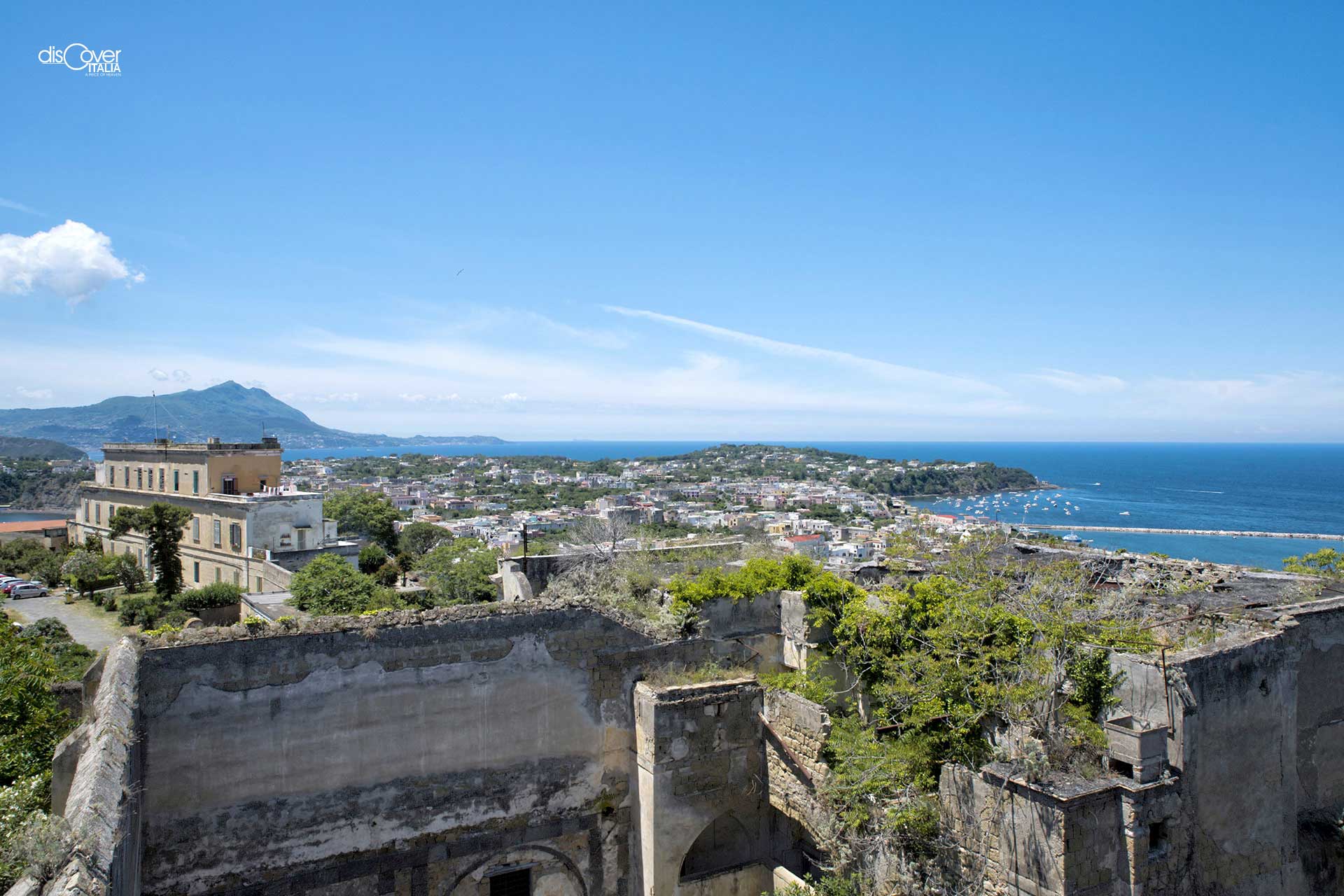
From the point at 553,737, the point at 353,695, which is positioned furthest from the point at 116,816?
the point at 553,737

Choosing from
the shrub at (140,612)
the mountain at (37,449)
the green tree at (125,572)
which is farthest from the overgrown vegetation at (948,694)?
the mountain at (37,449)

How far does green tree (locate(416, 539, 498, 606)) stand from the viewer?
20094mm

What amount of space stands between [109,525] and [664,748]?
40540 millimetres

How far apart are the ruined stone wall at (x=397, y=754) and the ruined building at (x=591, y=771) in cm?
2

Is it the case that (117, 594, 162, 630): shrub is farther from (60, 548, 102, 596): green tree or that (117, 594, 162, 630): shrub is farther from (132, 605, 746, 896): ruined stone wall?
(132, 605, 746, 896): ruined stone wall

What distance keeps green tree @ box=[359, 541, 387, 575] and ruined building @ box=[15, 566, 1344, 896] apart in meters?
23.6

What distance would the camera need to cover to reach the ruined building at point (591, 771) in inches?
320

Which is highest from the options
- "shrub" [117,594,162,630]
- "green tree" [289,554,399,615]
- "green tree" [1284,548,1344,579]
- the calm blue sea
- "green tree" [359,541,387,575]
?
"green tree" [1284,548,1344,579]

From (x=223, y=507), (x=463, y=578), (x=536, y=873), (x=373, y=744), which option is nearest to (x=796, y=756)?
(x=536, y=873)

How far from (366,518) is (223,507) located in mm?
8766

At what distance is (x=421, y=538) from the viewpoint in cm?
4428

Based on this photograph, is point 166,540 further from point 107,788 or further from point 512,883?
point 107,788

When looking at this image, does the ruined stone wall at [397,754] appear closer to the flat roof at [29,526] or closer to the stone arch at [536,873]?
the stone arch at [536,873]

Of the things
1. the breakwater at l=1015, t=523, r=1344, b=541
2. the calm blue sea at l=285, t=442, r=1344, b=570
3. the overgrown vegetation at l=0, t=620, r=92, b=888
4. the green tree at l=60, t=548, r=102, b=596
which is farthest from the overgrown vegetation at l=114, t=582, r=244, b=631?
the breakwater at l=1015, t=523, r=1344, b=541
